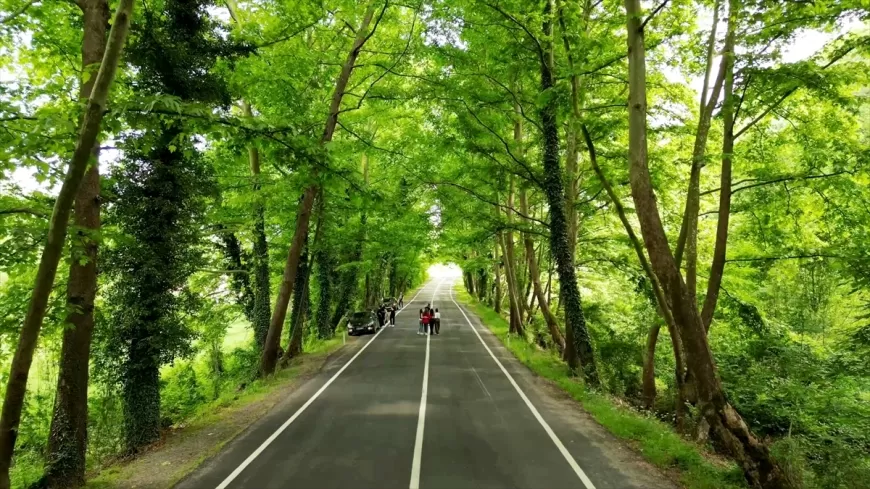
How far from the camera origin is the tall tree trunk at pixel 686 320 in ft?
23.0

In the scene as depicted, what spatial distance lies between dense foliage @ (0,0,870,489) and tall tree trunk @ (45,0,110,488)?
0.13 feet

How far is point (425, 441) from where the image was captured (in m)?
8.93

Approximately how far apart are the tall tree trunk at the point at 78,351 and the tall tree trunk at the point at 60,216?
274 centimetres

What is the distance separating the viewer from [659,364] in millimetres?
19141

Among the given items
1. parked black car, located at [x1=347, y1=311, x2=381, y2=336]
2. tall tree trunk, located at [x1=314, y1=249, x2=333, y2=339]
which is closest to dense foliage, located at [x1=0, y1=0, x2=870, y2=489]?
tall tree trunk, located at [x1=314, y1=249, x2=333, y2=339]

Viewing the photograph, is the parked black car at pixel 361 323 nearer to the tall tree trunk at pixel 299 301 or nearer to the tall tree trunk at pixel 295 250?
the tall tree trunk at pixel 299 301

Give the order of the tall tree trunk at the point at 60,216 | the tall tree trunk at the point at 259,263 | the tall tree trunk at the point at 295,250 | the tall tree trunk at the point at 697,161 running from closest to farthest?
the tall tree trunk at the point at 60,216 < the tall tree trunk at the point at 697,161 < the tall tree trunk at the point at 295,250 < the tall tree trunk at the point at 259,263

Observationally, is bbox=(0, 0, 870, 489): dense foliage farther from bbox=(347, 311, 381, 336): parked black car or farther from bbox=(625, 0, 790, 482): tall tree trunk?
bbox=(347, 311, 381, 336): parked black car

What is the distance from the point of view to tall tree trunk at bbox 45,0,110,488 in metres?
7.18

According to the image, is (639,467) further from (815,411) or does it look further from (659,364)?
(659,364)

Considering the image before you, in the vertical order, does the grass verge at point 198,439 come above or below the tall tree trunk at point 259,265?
below

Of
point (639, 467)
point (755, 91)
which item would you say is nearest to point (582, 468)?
point (639, 467)

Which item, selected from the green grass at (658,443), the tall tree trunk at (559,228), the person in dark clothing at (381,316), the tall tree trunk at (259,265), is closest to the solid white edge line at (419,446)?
the green grass at (658,443)

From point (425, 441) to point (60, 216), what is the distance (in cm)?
685
